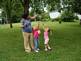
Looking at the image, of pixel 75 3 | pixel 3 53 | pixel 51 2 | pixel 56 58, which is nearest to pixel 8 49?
pixel 3 53

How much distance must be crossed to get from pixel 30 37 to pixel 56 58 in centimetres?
222

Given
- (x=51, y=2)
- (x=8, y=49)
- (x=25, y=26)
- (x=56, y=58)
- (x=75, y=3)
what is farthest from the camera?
(x=75, y=3)

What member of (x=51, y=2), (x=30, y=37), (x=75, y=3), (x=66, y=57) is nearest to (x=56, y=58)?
(x=66, y=57)

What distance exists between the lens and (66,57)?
13195 mm

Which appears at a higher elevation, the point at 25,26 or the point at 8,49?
the point at 25,26

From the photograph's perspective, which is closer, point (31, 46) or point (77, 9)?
point (31, 46)

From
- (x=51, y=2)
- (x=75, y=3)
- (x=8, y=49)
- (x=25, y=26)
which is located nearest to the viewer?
(x=25, y=26)

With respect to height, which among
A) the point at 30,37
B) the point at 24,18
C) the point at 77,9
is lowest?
the point at 77,9

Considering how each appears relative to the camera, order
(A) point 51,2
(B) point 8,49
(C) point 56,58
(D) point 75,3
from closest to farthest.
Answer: (C) point 56,58 < (B) point 8,49 < (A) point 51,2 < (D) point 75,3

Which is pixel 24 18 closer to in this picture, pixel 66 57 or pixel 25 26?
pixel 25 26

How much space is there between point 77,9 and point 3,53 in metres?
31.4

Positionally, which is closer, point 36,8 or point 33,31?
point 33,31

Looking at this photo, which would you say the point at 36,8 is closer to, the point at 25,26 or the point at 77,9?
the point at 77,9

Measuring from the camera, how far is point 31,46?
15039 mm
